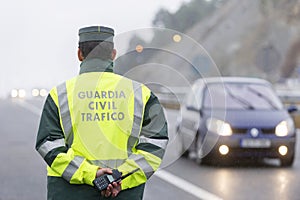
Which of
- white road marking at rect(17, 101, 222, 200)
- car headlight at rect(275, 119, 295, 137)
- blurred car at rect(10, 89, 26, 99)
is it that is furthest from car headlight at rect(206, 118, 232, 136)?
blurred car at rect(10, 89, 26, 99)

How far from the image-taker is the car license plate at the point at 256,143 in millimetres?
12133

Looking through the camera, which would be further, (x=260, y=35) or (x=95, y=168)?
(x=260, y=35)

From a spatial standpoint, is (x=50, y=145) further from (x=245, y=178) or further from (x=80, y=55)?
(x=245, y=178)

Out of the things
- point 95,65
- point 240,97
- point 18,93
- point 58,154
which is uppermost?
point 95,65

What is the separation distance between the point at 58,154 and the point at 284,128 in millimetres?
9238

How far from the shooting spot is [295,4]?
5728cm

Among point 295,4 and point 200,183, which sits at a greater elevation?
point 295,4

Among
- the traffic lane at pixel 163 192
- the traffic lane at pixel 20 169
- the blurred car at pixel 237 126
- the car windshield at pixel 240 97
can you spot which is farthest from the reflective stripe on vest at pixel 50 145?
the car windshield at pixel 240 97

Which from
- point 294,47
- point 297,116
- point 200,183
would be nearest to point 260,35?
point 294,47

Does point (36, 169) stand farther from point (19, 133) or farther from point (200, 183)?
point (19, 133)

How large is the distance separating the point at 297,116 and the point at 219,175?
1030cm

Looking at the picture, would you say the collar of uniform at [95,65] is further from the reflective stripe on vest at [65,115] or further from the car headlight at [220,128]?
the car headlight at [220,128]

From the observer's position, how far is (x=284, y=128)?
1238 centimetres

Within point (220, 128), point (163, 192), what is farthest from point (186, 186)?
point (220, 128)
